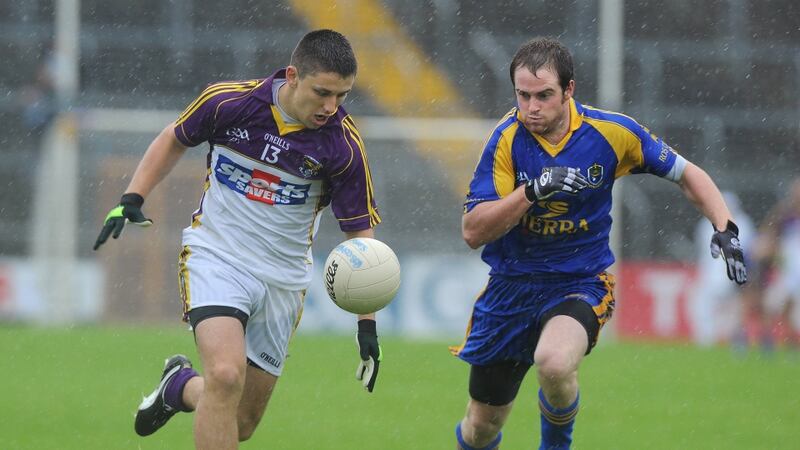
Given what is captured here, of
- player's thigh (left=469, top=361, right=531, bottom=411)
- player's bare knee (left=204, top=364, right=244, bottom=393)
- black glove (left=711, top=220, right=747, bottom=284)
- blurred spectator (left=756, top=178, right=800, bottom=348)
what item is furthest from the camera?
blurred spectator (left=756, top=178, right=800, bottom=348)

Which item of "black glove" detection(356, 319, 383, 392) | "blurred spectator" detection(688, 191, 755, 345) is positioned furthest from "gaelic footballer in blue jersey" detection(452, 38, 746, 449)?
"blurred spectator" detection(688, 191, 755, 345)

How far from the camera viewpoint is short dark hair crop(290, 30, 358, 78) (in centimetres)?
586

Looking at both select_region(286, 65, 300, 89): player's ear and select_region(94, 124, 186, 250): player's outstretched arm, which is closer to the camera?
select_region(286, 65, 300, 89): player's ear

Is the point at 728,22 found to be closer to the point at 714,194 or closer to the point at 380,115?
the point at 380,115

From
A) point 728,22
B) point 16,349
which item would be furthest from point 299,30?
point 16,349

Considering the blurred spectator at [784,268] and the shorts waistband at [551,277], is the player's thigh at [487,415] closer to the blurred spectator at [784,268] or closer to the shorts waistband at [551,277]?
the shorts waistband at [551,277]

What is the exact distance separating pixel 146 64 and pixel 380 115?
10.8ft

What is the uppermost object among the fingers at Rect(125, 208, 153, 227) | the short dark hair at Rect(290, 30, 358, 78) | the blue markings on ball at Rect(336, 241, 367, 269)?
the short dark hair at Rect(290, 30, 358, 78)

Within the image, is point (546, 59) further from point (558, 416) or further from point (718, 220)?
point (558, 416)

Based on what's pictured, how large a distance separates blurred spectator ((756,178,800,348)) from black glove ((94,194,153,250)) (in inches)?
430

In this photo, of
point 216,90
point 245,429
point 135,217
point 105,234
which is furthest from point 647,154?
point 105,234

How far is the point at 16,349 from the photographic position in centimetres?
1284

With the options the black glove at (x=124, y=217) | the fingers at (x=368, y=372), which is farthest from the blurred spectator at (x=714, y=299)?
the black glove at (x=124, y=217)

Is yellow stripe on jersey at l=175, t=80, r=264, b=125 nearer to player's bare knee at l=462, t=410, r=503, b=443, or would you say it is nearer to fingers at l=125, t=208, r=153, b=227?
fingers at l=125, t=208, r=153, b=227
